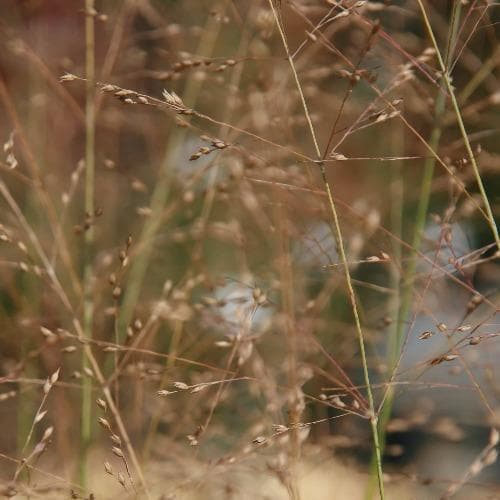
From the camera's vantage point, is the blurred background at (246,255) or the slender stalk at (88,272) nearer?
the blurred background at (246,255)

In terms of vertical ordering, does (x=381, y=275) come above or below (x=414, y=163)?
below

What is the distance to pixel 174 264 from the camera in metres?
2.71

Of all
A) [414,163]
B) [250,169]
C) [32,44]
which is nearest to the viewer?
[250,169]

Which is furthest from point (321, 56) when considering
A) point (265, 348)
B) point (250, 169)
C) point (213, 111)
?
point (250, 169)

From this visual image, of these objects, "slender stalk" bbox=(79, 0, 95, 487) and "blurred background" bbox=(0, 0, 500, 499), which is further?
"slender stalk" bbox=(79, 0, 95, 487)

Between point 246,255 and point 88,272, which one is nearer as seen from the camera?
point 88,272

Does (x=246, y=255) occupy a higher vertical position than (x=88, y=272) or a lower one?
lower

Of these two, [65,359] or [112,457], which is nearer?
[65,359]

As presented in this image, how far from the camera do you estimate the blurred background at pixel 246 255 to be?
0.77 meters

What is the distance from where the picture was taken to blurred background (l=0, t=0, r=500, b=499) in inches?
30.3

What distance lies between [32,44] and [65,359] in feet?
2.61

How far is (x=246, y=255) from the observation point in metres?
1.74

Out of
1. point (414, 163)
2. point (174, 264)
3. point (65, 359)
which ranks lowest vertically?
point (174, 264)

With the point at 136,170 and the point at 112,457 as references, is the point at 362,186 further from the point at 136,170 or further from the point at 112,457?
the point at 112,457
